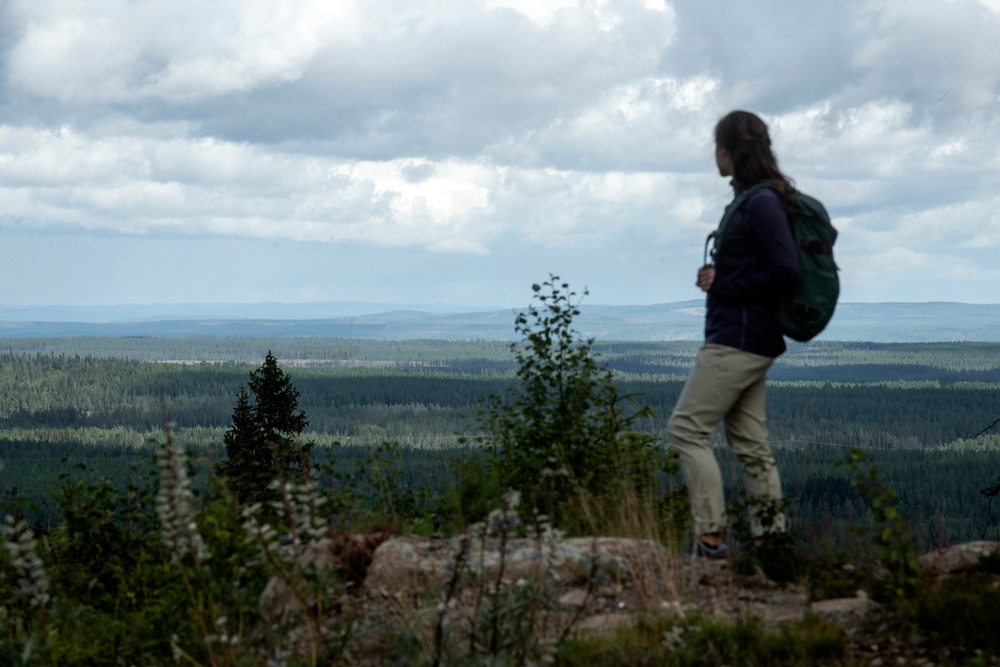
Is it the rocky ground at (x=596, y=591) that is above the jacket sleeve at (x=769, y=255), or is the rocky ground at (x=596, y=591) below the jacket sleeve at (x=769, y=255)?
below

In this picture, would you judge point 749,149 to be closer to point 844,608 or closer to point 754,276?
point 754,276

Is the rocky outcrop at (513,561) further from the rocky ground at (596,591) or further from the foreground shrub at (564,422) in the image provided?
the foreground shrub at (564,422)

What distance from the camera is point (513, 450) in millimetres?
9531

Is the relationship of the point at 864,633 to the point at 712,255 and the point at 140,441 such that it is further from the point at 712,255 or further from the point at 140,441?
the point at 140,441

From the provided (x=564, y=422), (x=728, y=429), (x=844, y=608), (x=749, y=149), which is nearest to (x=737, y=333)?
(x=728, y=429)

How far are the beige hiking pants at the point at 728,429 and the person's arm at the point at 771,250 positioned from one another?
0.45m

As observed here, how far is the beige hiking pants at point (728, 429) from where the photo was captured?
23.0ft

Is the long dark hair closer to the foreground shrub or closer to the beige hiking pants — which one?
the beige hiking pants

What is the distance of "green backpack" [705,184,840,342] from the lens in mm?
6844

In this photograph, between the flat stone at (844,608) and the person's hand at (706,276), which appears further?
the person's hand at (706,276)

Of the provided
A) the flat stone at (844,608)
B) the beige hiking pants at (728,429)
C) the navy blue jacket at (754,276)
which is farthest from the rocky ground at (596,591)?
the navy blue jacket at (754,276)

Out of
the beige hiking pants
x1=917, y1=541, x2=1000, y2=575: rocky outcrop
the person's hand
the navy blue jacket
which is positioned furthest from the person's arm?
x1=917, y1=541, x2=1000, y2=575: rocky outcrop

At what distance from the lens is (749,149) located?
22.9 feet

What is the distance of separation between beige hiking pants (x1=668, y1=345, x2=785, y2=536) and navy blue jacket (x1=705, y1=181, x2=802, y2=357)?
0.12m
